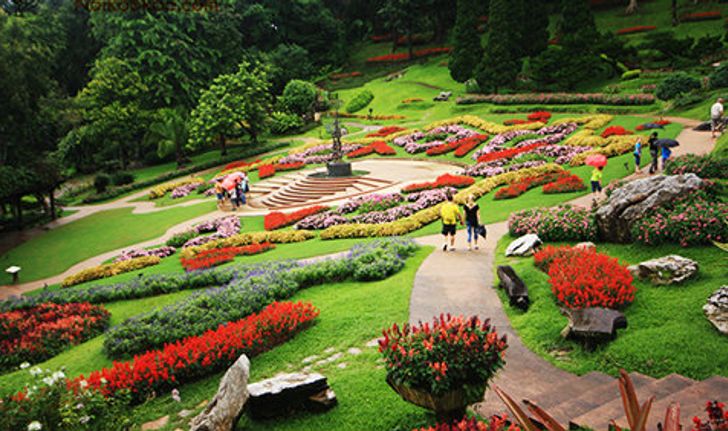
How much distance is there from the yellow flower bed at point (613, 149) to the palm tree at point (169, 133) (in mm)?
33542

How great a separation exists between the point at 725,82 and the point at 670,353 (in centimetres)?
2817

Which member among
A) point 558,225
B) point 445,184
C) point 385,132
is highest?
point 385,132

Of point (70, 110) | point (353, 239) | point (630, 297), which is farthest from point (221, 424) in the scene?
point (70, 110)

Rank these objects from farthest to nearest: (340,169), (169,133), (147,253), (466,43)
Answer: (466,43) → (169,133) → (340,169) → (147,253)

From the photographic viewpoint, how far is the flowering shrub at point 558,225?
1221 cm

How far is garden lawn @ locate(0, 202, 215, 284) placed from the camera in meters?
22.1

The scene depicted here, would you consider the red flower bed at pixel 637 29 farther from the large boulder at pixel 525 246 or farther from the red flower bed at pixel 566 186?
the large boulder at pixel 525 246

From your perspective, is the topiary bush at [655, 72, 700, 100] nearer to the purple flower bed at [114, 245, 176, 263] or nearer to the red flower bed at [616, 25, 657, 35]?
the red flower bed at [616, 25, 657, 35]

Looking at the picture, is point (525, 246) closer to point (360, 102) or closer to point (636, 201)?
point (636, 201)

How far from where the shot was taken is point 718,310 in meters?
7.20

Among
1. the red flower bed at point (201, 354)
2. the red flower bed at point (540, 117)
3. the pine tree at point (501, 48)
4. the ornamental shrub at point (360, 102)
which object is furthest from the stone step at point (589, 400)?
the ornamental shrub at point (360, 102)

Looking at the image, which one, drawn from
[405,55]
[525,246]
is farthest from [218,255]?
[405,55]

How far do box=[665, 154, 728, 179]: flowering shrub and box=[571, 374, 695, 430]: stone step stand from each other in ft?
35.1

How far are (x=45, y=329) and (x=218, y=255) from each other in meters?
7.08
